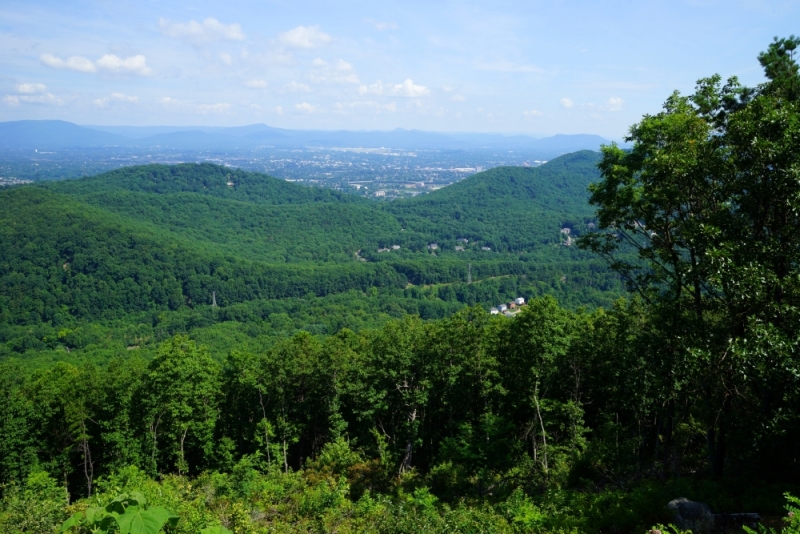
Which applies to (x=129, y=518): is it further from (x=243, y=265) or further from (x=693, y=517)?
(x=243, y=265)

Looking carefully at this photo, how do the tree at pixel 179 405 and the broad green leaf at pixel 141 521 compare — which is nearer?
the broad green leaf at pixel 141 521

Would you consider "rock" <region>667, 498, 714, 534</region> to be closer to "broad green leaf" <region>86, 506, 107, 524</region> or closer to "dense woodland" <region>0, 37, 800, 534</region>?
"dense woodland" <region>0, 37, 800, 534</region>

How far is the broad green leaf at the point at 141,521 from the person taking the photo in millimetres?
3662

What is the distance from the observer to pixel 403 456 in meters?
17.9

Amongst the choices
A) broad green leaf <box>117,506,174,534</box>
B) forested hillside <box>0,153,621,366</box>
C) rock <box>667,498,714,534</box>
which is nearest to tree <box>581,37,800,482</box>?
rock <box>667,498,714,534</box>

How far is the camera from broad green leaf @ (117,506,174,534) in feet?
12.0

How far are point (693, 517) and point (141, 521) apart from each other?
25.3ft

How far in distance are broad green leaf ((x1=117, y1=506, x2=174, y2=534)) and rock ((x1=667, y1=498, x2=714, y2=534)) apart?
7254 millimetres

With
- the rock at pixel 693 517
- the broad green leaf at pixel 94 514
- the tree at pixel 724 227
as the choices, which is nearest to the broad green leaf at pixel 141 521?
the broad green leaf at pixel 94 514

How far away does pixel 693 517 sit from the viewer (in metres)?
7.59

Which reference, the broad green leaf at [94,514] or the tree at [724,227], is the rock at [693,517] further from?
the broad green leaf at [94,514]

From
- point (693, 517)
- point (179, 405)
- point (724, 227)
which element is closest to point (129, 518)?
point (693, 517)

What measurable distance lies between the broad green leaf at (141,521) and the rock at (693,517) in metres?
7.25

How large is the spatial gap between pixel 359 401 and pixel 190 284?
7158cm
